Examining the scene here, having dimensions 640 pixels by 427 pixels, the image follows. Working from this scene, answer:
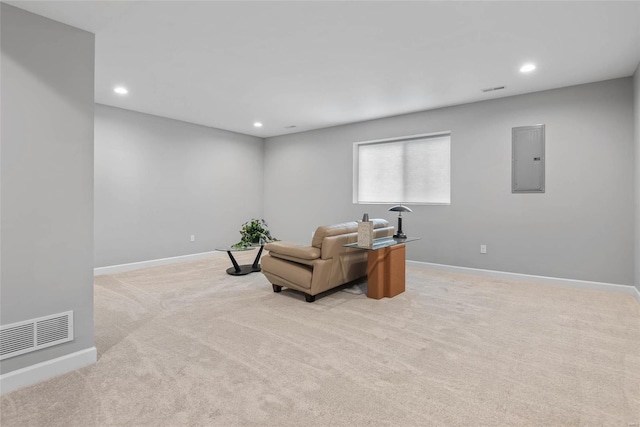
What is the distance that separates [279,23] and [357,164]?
386cm

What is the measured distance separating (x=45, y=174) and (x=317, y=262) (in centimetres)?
234

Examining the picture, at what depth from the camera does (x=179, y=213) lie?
20.0 ft

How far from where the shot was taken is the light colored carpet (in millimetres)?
1723

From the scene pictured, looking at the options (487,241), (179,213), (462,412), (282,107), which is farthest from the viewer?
(179,213)

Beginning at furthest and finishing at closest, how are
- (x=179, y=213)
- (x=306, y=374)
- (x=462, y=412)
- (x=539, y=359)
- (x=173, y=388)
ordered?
(x=179, y=213), (x=539, y=359), (x=306, y=374), (x=173, y=388), (x=462, y=412)

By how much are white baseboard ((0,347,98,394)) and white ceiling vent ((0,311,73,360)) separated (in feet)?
0.35

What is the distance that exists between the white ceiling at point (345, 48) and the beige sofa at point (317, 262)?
1.87m

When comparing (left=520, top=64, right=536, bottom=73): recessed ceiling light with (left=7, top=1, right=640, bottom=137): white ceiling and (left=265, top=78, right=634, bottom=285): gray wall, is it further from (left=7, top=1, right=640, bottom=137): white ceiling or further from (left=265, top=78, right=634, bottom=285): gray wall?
(left=265, top=78, right=634, bottom=285): gray wall

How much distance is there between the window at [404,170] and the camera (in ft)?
17.7

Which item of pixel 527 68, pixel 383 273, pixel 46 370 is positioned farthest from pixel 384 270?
pixel 46 370

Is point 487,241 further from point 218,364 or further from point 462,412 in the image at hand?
point 218,364

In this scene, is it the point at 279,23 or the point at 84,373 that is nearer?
the point at 84,373

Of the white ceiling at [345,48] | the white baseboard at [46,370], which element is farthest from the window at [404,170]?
the white baseboard at [46,370]

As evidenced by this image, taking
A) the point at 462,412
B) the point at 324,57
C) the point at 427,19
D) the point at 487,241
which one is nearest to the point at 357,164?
the point at 487,241
